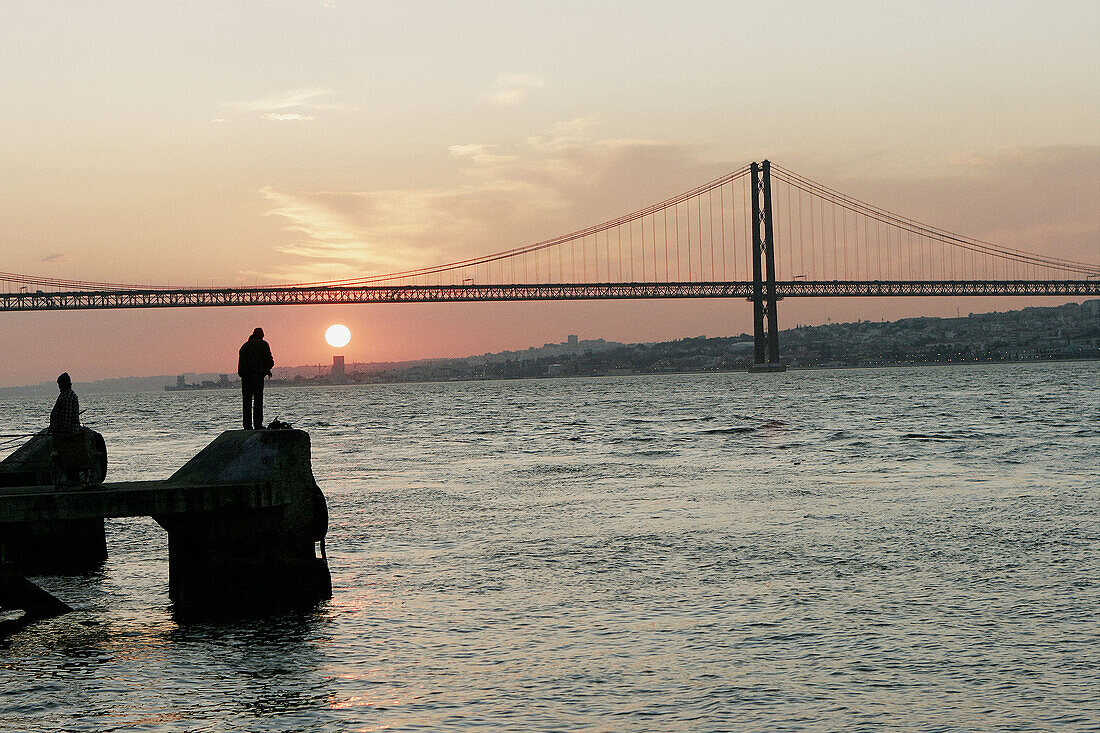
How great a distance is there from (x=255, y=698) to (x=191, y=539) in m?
3.20

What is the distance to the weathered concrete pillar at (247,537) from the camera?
11047mm

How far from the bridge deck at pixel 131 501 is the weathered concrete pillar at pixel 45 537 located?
3.25m

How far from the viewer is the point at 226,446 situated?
11422 mm

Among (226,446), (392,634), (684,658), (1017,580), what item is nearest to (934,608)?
(1017,580)

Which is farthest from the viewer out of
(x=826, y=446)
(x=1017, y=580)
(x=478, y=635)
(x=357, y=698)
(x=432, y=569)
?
(x=826, y=446)

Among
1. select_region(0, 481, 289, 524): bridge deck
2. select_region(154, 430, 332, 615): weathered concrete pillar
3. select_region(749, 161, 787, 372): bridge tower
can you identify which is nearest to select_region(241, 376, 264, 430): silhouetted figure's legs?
select_region(154, 430, 332, 615): weathered concrete pillar

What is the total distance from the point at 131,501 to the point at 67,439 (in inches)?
43.3

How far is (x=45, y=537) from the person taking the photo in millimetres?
14312

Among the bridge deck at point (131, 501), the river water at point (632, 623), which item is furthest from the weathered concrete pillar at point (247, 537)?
the river water at point (632, 623)

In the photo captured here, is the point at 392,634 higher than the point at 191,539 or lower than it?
lower

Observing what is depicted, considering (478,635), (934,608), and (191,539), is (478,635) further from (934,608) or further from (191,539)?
(934,608)

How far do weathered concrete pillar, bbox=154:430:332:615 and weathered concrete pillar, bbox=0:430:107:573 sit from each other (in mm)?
3240

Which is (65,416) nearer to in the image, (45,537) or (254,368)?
(254,368)

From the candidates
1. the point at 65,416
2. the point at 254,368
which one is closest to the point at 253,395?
the point at 254,368
